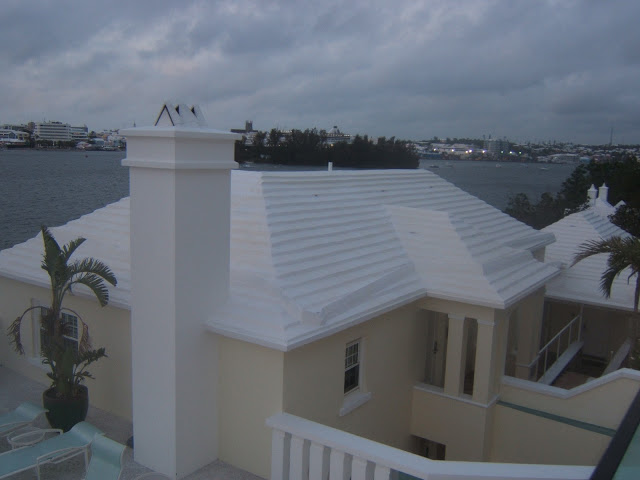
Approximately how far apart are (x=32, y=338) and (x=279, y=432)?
6.35 metres

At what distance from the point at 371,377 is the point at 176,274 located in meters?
4.33

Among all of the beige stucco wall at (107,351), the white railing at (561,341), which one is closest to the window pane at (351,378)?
the beige stucco wall at (107,351)

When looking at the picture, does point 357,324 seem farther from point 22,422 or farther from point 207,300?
point 22,422

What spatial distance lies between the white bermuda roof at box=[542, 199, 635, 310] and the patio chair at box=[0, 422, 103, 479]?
497 inches

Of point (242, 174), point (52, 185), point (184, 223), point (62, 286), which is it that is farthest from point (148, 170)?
point (52, 185)

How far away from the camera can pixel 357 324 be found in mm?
9172

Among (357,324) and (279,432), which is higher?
(357,324)

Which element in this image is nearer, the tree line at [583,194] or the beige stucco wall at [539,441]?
the beige stucco wall at [539,441]

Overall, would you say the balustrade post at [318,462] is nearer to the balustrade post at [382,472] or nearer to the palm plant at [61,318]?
the balustrade post at [382,472]

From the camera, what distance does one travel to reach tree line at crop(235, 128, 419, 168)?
2731cm

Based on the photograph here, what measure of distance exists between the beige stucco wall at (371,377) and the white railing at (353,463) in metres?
0.58

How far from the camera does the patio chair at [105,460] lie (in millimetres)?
7129

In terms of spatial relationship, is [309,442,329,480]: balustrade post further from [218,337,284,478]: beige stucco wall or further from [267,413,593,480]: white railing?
[218,337,284,478]: beige stucco wall

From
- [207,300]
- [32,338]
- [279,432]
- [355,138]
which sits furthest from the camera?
[355,138]
